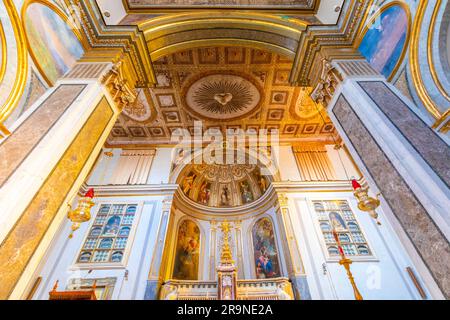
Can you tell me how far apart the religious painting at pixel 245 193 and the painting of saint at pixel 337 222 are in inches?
143

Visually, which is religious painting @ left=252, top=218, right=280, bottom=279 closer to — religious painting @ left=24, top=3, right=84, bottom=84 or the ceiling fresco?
the ceiling fresco

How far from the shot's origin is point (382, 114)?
3.17 m

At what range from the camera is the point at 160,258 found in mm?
7250

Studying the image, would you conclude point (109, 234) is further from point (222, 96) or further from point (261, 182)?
point (222, 96)

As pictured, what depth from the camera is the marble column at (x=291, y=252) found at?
21.7 ft

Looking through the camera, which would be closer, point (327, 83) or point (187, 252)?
point (327, 83)

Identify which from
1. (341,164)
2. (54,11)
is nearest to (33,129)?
(54,11)

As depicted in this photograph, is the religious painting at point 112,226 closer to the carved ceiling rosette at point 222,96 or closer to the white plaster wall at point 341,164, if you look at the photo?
the carved ceiling rosette at point 222,96

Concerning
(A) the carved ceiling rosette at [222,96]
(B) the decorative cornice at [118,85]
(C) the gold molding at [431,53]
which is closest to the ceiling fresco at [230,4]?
(A) the carved ceiling rosette at [222,96]

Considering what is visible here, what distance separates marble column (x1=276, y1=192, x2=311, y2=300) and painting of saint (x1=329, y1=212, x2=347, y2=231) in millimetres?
1633

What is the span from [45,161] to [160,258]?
5.66 meters

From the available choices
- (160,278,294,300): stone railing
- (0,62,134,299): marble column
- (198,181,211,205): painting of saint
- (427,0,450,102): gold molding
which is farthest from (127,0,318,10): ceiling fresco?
(160,278,294,300): stone railing

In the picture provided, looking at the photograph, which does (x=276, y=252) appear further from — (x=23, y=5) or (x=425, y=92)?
(x=23, y=5)

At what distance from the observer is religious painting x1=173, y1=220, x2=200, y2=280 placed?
8.01 m
